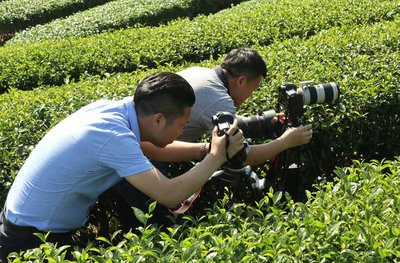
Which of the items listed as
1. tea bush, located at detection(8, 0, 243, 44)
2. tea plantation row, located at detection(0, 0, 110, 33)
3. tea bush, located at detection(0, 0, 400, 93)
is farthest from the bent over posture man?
tea plantation row, located at detection(0, 0, 110, 33)

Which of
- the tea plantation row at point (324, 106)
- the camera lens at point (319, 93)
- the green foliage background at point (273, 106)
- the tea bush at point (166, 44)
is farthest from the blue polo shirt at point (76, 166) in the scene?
the tea bush at point (166, 44)

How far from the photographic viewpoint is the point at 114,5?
12.1 m

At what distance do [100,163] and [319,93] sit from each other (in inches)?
63.3

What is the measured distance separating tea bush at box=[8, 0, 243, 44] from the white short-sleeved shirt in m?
5.77

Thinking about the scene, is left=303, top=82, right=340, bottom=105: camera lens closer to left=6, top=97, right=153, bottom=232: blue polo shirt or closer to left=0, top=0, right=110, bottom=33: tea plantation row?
left=6, top=97, right=153, bottom=232: blue polo shirt

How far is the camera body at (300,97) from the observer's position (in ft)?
12.3

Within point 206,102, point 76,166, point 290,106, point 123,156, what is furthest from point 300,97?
point 76,166

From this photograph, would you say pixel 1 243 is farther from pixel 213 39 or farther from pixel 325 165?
pixel 213 39

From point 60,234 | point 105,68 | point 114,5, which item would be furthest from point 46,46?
point 60,234

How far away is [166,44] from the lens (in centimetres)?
740

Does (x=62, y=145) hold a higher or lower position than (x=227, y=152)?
higher

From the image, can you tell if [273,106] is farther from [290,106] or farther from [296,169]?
[290,106]

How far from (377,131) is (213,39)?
3.41 meters

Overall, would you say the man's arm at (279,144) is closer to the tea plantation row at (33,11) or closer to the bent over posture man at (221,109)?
the bent over posture man at (221,109)
